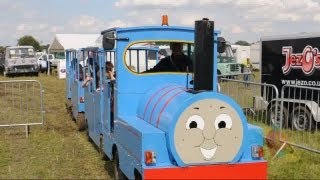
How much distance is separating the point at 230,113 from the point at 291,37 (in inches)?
299

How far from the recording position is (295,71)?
12000mm

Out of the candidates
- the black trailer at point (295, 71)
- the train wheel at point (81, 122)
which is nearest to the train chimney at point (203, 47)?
the black trailer at point (295, 71)

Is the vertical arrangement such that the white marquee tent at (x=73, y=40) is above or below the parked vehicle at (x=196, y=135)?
above

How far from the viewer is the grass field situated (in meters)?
7.62

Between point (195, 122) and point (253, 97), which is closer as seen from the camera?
point (195, 122)

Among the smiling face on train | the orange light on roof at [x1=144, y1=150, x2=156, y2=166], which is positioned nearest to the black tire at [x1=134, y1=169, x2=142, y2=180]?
the orange light on roof at [x1=144, y1=150, x2=156, y2=166]

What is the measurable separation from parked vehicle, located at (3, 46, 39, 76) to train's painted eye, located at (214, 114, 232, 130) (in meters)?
31.8

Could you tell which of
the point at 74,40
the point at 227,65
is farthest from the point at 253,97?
the point at 74,40

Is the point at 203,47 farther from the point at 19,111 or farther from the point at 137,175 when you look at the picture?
the point at 19,111

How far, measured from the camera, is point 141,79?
6.40 metres

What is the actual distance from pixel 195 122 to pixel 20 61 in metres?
32.1

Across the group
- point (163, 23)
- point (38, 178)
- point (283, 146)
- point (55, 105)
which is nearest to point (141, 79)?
point (163, 23)

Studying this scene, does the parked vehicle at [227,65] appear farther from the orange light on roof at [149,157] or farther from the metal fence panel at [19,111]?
the orange light on roof at [149,157]

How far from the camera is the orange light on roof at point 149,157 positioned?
16.5ft
